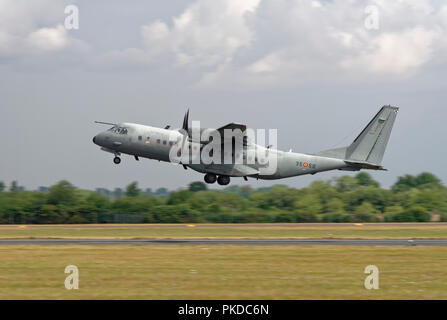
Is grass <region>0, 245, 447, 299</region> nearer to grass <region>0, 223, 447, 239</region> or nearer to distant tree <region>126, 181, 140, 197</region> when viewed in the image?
grass <region>0, 223, 447, 239</region>

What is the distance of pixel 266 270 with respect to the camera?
84.9 ft

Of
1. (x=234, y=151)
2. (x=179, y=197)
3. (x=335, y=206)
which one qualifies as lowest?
(x=335, y=206)

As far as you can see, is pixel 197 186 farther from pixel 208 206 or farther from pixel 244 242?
pixel 244 242

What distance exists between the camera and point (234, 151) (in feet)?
164

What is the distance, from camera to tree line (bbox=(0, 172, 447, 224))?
6775 centimetres

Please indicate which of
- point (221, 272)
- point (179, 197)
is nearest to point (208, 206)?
point (179, 197)

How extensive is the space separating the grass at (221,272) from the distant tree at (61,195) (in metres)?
34.3

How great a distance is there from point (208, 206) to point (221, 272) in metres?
45.6

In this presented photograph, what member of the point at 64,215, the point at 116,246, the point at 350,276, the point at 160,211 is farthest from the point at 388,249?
the point at 64,215

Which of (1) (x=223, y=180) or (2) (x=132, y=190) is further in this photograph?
(2) (x=132, y=190)
